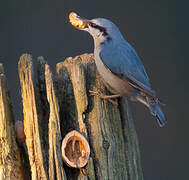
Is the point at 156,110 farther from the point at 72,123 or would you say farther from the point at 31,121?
the point at 31,121

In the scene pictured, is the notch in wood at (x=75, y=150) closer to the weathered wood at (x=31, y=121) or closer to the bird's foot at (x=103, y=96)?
A: the weathered wood at (x=31, y=121)

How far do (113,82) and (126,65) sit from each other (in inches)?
9.0

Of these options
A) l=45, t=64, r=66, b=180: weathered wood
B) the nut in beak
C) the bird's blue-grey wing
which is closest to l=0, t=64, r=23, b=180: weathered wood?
l=45, t=64, r=66, b=180: weathered wood

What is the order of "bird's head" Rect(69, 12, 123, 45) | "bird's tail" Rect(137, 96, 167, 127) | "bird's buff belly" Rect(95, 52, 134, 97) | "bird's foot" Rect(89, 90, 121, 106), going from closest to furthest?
"bird's foot" Rect(89, 90, 121, 106)
"bird's buff belly" Rect(95, 52, 134, 97)
"bird's tail" Rect(137, 96, 167, 127)
"bird's head" Rect(69, 12, 123, 45)

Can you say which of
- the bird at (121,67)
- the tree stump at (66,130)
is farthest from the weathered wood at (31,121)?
the bird at (121,67)

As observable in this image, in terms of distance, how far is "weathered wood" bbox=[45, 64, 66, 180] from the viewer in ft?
6.79

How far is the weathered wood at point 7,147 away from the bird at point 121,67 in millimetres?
660

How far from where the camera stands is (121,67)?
9.32 feet

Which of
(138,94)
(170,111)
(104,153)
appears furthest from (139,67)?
(170,111)

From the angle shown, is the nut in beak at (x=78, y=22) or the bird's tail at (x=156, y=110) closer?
the bird's tail at (x=156, y=110)

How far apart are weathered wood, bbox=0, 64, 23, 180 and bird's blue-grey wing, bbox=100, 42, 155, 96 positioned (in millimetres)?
804

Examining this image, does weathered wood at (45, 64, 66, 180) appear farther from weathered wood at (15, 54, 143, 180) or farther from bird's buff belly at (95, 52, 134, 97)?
bird's buff belly at (95, 52, 134, 97)

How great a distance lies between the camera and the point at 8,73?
15.2ft

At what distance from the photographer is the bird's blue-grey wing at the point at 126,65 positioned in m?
2.80
